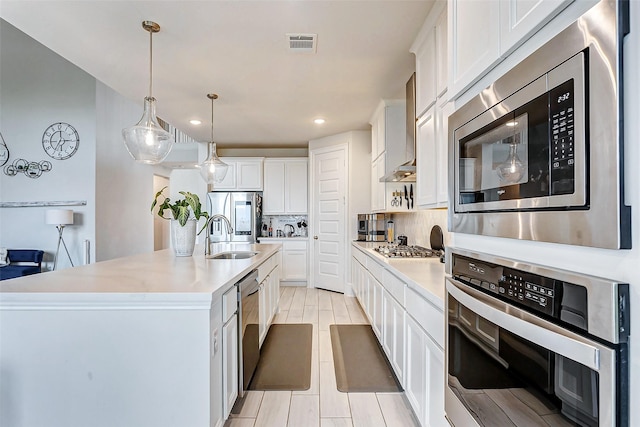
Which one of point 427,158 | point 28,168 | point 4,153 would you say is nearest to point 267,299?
point 427,158

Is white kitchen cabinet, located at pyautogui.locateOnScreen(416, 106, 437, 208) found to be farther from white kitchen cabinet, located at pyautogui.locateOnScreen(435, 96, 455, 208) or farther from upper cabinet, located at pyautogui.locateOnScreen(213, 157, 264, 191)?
upper cabinet, located at pyautogui.locateOnScreen(213, 157, 264, 191)

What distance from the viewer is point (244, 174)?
5855 mm

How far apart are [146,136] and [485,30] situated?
7.68ft

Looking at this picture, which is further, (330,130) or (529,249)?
(330,130)

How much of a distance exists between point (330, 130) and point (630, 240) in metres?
4.70

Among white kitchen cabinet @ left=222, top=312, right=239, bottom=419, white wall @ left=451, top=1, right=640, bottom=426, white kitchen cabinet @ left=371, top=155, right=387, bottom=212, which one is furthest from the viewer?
white kitchen cabinet @ left=371, top=155, right=387, bottom=212

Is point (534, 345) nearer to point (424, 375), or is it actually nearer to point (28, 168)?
point (424, 375)

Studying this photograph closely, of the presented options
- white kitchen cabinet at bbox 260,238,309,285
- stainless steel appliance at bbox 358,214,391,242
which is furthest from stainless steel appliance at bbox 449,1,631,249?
white kitchen cabinet at bbox 260,238,309,285

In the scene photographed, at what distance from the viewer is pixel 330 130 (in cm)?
502

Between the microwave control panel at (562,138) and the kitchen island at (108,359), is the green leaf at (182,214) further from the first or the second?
the microwave control panel at (562,138)

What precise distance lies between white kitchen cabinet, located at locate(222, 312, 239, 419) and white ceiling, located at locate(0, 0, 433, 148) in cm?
200

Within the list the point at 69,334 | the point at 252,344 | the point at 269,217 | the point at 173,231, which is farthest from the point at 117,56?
the point at 269,217

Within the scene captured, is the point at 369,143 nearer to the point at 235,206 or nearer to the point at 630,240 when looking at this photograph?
the point at 235,206

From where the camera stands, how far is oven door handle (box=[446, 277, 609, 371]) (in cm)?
59
